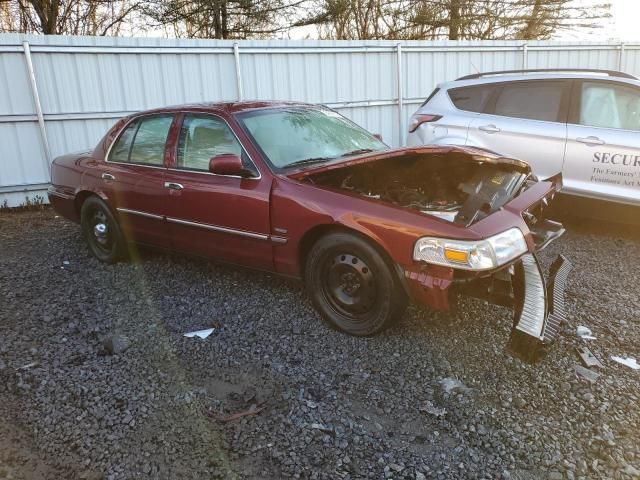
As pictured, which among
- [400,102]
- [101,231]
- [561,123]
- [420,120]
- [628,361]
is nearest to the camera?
[628,361]

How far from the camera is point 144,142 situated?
195 inches

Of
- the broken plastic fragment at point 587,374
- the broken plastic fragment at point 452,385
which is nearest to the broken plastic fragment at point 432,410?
the broken plastic fragment at point 452,385

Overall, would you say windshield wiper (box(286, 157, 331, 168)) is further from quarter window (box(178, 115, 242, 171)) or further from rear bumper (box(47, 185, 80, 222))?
rear bumper (box(47, 185, 80, 222))

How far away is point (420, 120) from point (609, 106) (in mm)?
2153

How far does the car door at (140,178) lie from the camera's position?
15.5 feet

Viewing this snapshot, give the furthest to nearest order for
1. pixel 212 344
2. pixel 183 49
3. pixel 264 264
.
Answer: pixel 183 49 → pixel 264 264 → pixel 212 344

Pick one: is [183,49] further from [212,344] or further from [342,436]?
[342,436]

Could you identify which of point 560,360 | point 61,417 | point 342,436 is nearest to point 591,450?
point 560,360

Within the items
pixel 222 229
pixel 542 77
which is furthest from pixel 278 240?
pixel 542 77

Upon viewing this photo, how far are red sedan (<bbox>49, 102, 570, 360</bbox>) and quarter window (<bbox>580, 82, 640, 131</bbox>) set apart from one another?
218cm

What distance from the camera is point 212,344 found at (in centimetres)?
370

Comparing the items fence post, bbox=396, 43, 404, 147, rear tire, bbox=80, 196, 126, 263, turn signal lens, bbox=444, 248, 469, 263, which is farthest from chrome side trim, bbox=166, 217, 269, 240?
fence post, bbox=396, 43, 404, 147

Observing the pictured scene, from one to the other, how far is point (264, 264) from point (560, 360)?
216 cm

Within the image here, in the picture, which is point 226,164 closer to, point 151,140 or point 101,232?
point 151,140
